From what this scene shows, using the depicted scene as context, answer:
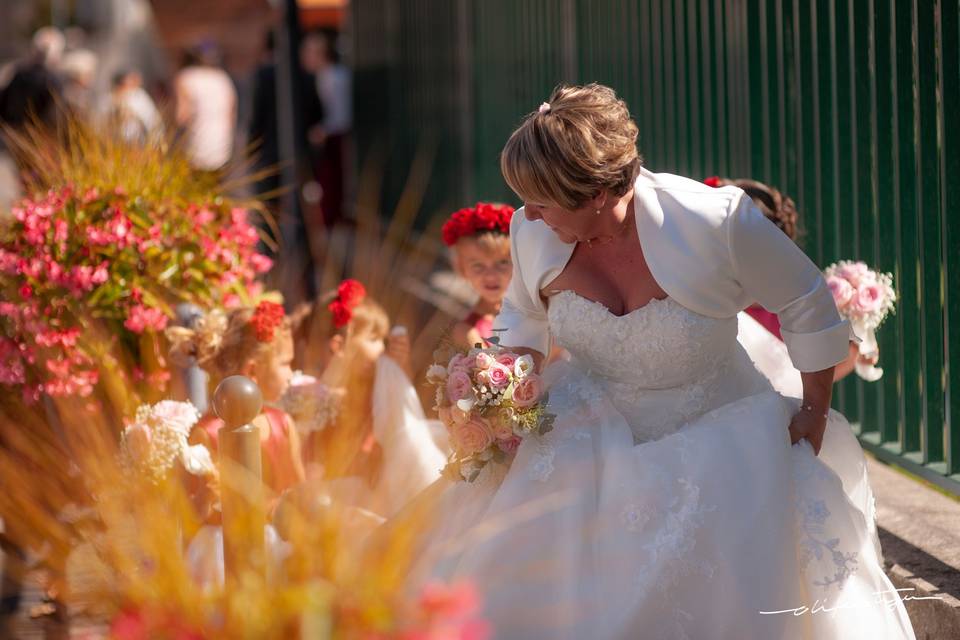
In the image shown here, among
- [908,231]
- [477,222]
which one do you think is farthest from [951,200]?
[477,222]

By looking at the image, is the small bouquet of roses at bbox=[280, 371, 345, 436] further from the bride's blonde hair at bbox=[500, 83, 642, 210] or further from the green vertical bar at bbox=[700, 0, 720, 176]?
the green vertical bar at bbox=[700, 0, 720, 176]

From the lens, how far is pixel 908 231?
4.32 metres

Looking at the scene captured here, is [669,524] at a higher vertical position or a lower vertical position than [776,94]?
lower

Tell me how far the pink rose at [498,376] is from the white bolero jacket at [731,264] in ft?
1.53

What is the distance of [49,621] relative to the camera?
426 centimetres

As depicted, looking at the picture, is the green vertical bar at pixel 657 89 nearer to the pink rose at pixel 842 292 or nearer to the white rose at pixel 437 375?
the pink rose at pixel 842 292

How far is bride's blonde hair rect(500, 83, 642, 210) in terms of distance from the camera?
3281mm

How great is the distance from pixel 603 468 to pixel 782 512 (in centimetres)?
44

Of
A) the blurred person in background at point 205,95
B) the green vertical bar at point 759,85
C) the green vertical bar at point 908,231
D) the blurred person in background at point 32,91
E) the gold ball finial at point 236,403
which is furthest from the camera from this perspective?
the blurred person in background at point 205,95

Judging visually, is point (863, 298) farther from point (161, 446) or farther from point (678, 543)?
point (161, 446)

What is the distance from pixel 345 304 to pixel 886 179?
6.23ft

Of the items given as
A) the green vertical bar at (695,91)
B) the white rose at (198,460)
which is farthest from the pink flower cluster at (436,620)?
the green vertical bar at (695,91)

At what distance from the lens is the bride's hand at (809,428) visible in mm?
3439

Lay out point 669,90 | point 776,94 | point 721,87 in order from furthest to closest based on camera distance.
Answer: point 669,90
point 721,87
point 776,94
